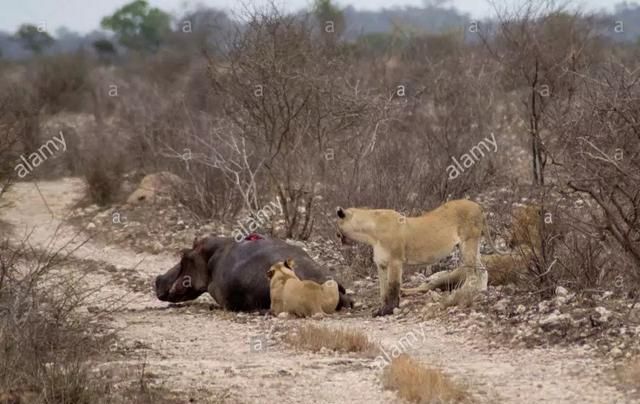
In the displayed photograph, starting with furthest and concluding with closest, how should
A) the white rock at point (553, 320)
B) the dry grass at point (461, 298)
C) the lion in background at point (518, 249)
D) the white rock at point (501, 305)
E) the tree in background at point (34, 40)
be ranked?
the tree in background at point (34, 40), the lion in background at point (518, 249), the dry grass at point (461, 298), the white rock at point (501, 305), the white rock at point (553, 320)

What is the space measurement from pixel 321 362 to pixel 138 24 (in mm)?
62490

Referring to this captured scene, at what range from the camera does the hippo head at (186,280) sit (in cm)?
1318

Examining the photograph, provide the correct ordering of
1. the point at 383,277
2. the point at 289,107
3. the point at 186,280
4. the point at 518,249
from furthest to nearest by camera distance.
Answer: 1. the point at 289,107
2. the point at 186,280
3. the point at 518,249
4. the point at 383,277

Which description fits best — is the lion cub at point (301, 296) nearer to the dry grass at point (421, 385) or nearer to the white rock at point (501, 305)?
the white rock at point (501, 305)

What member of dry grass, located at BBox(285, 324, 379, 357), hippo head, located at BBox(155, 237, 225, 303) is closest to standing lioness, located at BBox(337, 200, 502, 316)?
dry grass, located at BBox(285, 324, 379, 357)

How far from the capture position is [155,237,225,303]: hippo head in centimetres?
1318

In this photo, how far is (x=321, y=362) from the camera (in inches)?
359

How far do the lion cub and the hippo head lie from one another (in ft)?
5.28

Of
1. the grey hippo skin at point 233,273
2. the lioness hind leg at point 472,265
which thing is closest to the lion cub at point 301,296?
the grey hippo skin at point 233,273

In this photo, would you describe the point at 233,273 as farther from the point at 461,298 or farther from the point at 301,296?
the point at 461,298

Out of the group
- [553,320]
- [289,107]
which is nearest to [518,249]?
[553,320]

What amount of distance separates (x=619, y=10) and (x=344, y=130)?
40289 millimetres

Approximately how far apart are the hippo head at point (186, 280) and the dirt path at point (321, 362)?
19 cm

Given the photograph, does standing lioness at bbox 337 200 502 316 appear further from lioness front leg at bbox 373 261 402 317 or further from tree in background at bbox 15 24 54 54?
tree in background at bbox 15 24 54 54
